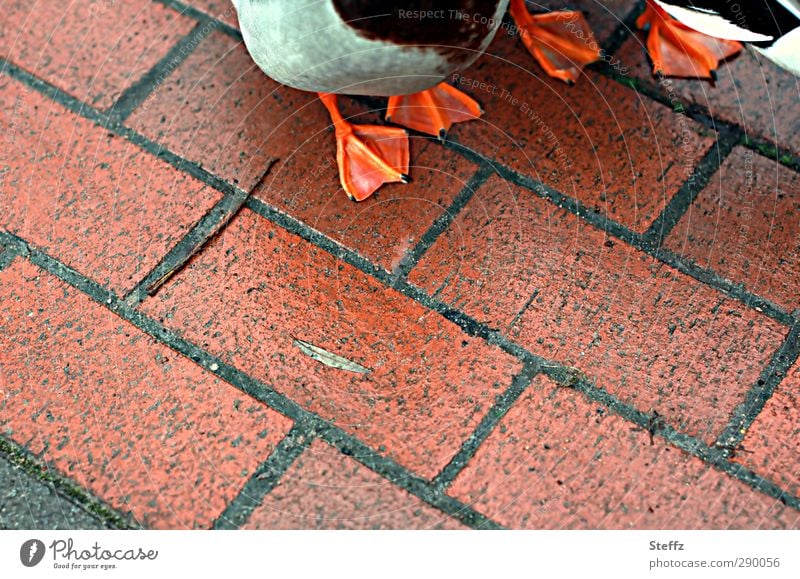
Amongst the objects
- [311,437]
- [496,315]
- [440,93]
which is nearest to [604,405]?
[496,315]

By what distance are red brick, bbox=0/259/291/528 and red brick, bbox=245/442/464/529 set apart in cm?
6

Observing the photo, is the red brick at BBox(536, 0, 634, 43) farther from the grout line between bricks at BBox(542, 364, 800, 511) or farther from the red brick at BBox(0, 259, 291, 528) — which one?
the red brick at BBox(0, 259, 291, 528)

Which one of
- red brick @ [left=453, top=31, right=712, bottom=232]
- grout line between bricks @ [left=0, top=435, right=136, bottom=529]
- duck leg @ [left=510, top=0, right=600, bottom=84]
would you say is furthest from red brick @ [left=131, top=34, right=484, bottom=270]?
grout line between bricks @ [left=0, top=435, right=136, bottom=529]

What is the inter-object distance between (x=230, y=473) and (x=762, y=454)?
0.81 metres

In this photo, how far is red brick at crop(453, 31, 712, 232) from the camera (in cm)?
171

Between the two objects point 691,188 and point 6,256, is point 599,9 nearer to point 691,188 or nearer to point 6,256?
point 691,188

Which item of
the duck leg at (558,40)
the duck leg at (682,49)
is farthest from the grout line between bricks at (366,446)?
the duck leg at (682,49)

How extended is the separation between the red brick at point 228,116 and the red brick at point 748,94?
26.4 inches

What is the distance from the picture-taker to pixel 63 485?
141 cm

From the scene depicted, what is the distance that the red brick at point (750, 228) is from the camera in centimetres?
161

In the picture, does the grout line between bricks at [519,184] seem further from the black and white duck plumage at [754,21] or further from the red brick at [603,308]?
the black and white duck plumage at [754,21]

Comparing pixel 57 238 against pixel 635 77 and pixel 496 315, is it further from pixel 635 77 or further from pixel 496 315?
pixel 635 77
